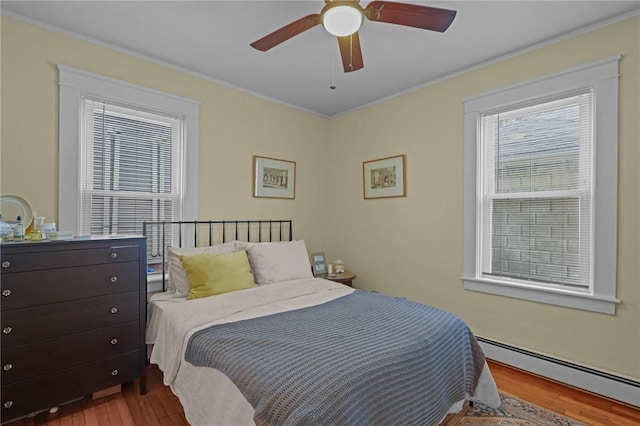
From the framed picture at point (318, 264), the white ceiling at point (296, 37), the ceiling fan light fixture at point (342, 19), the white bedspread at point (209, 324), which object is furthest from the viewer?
the framed picture at point (318, 264)

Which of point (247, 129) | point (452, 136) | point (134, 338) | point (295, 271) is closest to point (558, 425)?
Result: point (295, 271)

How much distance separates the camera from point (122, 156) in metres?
2.69

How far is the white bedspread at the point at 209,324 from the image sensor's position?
4.81 ft

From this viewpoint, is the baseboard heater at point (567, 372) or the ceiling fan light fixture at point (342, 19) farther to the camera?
the baseboard heater at point (567, 372)

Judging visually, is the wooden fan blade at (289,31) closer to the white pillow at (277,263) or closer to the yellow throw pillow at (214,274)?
the yellow throw pillow at (214,274)

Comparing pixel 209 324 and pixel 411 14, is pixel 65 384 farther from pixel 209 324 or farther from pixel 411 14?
pixel 411 14

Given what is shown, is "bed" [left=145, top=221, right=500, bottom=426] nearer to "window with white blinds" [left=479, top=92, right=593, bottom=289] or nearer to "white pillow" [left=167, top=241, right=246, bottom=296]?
"white pillow" [left=167, top=241, right=246, bottom=296]

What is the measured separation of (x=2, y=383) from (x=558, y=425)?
3265 mm

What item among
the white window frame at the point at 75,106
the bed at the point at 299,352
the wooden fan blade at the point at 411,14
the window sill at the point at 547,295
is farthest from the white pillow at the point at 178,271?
the window sill at the point at 547,295

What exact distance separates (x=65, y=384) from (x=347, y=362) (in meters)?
1.85

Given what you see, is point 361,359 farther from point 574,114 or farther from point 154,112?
point 154,112

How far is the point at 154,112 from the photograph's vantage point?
2830 millimetres

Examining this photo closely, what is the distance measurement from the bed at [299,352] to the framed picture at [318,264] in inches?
38.4

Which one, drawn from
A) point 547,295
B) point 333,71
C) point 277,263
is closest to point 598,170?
point 547,295
